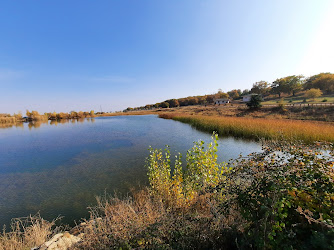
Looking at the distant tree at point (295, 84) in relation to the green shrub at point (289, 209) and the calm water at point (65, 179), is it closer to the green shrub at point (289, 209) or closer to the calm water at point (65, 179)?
the calm water at point (65, 179)

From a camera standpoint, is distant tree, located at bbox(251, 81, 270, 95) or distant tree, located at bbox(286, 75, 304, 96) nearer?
distant tree, located at bbox(286, 75, 304, 96)

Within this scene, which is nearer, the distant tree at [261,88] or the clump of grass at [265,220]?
the clump of grass at [265,220]

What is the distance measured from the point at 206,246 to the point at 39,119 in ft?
263

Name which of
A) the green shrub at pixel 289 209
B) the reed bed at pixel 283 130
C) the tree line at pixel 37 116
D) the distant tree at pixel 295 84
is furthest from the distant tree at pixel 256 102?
the tree line at pixel 37 116

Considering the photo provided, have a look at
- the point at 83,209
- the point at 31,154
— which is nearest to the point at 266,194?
the point at 83,209

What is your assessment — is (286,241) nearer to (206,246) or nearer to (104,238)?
(206,246)

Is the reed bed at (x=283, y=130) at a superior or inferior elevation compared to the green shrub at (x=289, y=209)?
inferior

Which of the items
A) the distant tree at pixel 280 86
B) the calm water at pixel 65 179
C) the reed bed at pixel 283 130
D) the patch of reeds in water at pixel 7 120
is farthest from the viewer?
the distant tree at pixel 280 86

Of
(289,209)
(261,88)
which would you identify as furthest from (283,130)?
(261,88)

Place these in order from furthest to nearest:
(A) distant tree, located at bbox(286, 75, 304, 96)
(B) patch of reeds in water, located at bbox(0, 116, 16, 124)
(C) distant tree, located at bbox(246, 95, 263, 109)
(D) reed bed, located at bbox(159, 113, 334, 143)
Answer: (A) distant tree, located at bbox(286, 75, 304, 96) → (B) patch of reeds in water, located at bbox(0, 116, 16, 124) → (C) distant tree, located at bbox(246, 95, 263, 109) → (D) reed bed, located at bbox(159, 113, 334, 143)

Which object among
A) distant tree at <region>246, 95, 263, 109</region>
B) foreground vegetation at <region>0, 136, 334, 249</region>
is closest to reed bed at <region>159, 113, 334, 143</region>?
foreground vegetation at <region>0, 136, 334, 249</region>

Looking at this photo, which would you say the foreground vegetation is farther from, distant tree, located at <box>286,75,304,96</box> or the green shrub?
distant tree, located at <box>286,75,304,96</box>

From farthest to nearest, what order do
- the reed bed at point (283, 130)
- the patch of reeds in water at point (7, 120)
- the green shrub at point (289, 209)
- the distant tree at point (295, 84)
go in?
the distant tree at point (295, 84), the patch of reeds in water at point (7, 120), the reed bed at point (283, 130), the green shrub at point (289, 209)

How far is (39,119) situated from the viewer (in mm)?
57656
